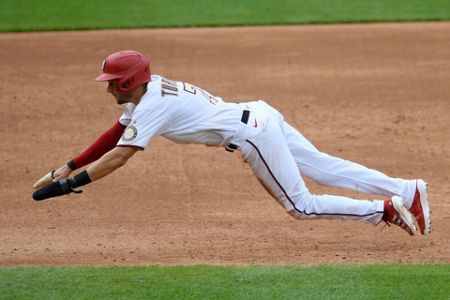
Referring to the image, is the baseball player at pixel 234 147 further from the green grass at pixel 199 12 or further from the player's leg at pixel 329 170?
the green grass at pixel 199 12

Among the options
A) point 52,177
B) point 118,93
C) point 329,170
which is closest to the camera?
point 118,93

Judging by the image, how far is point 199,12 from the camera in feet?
54.7

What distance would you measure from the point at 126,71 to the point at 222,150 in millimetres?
4016

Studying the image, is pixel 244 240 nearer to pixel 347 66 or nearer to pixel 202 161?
pixel 202 161

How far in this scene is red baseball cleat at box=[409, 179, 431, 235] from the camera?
8.60m

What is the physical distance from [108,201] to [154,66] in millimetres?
4330

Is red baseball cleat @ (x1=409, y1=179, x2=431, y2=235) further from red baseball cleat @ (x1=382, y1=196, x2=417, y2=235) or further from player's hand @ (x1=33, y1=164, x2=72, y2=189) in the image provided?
player's hand @ (x1=33, y1=164, x2=72, y2=189)

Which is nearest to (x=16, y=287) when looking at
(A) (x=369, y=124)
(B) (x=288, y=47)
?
(A) (x=369, y=124)

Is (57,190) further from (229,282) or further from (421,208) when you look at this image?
(421,208)

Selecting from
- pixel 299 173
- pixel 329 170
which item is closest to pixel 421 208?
pixel 329 170

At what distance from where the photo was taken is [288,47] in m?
14.9

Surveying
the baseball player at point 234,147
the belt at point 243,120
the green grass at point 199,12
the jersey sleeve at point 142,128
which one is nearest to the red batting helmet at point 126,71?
the baseball player at point 234,147

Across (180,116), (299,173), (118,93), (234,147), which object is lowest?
(299,173)

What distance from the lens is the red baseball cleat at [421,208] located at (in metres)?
8.60
